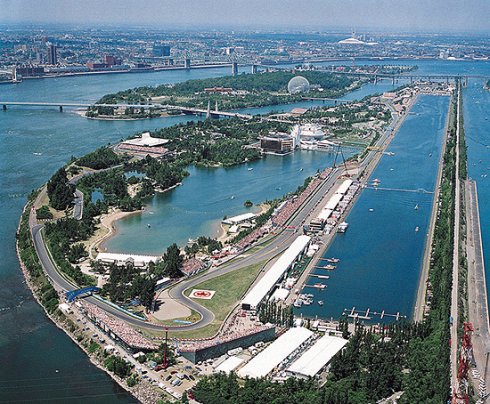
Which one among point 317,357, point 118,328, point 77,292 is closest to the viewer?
point 317,357

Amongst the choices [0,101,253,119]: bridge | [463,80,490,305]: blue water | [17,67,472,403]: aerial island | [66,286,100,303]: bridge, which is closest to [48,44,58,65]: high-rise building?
[0,101,253,119]: bridge

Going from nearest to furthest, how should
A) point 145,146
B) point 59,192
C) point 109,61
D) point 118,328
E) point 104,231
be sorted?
1. point 118,328
2. point 104,231
3. point 59,192
4. point 145,146
5. point 109,61

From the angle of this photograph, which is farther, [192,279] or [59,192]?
[59,192]

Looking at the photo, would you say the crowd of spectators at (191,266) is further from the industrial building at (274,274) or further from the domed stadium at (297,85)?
the domed stadium at (297,85)

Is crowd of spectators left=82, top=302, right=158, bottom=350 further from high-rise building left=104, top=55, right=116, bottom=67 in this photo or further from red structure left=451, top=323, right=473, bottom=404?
high-rise building left=104, top=55, right=116, bottom=67

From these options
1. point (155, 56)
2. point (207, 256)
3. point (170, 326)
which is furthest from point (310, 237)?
point (155, 56)

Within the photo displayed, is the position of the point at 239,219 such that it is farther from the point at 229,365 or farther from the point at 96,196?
the point at 229,365

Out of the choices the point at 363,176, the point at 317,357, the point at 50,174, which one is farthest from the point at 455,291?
the point at 50,174

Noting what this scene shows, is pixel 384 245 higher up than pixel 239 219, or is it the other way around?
pixel 239 219
